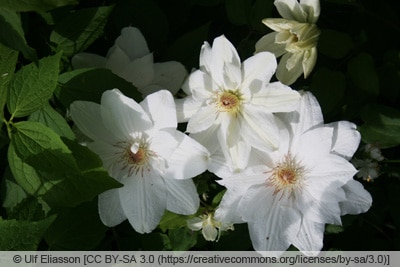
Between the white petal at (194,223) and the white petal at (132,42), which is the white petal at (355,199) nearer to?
the white petal at (194,223)

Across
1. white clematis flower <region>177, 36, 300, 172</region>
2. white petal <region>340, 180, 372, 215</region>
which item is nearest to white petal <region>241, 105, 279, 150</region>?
white clematis flower <region>177, 36, 300, 172</region>

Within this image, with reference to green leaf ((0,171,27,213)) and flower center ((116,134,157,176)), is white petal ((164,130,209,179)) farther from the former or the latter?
green leaf ((0,171,27,213))

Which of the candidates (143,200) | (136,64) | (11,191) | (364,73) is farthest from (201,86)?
(11,191)

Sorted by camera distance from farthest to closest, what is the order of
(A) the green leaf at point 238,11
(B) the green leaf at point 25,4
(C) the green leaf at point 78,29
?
(A) the green leaf at point 238,11 < (C) the green leaf at point 78,29 < (B) the green leaf at point 25,4

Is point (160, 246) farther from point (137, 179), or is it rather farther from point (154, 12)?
point (154, 12)

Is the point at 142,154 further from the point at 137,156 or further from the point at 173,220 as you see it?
the point at 173,220

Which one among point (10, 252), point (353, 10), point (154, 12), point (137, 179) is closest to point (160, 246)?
point (137, 179)

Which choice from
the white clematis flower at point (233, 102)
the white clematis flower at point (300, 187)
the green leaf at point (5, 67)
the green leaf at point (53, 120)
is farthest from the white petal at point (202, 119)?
the green leaf at point (5, 67)

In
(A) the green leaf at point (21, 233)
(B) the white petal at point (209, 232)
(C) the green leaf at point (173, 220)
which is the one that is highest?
(A) the green leaf at point (21, 233)
